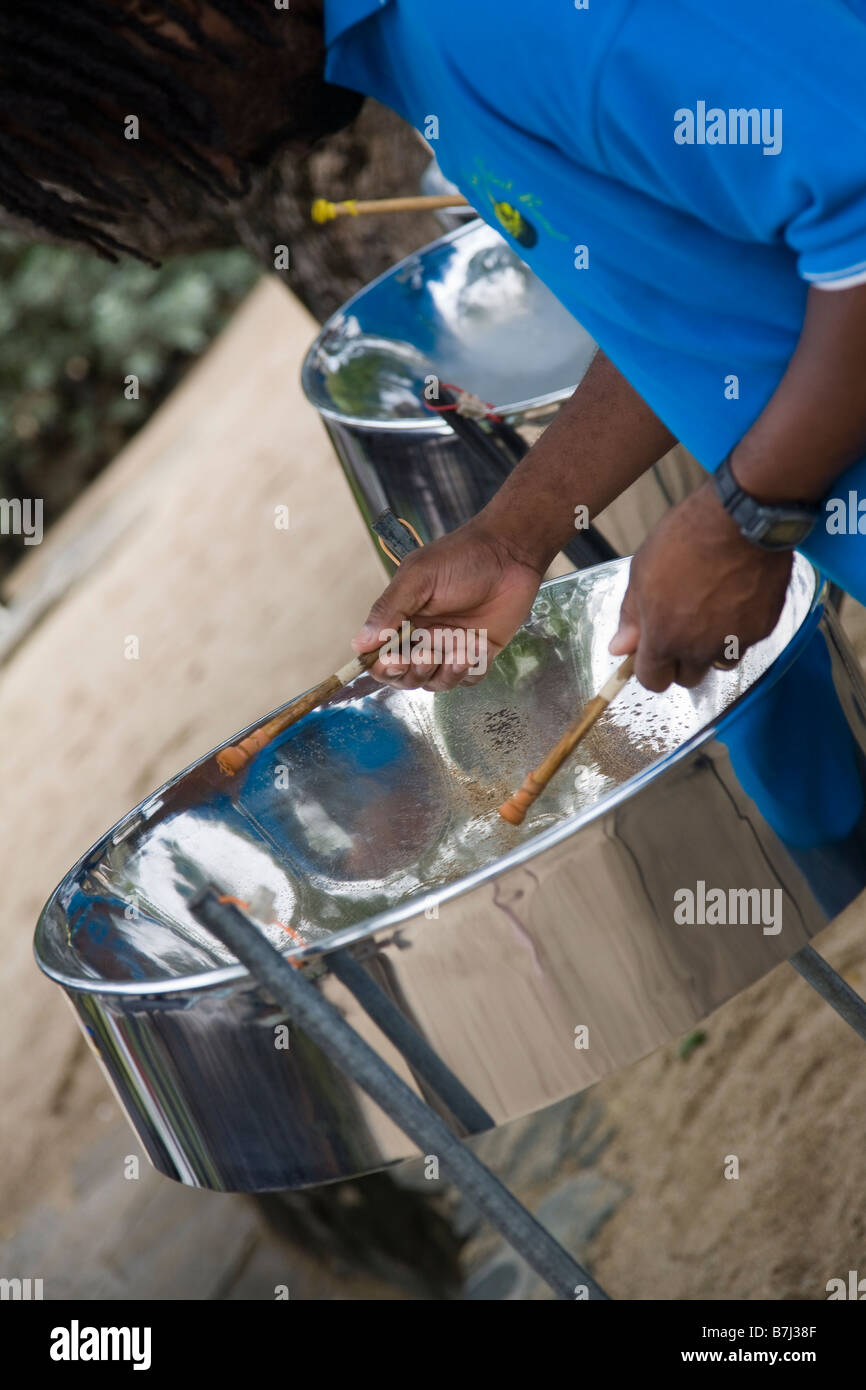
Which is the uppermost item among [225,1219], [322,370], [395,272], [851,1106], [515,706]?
[395,272]

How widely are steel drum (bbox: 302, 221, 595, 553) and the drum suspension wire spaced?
0.99 meters

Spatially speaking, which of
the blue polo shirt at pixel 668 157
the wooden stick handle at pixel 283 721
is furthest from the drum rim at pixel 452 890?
the wooden stick handle at pixel 283 721

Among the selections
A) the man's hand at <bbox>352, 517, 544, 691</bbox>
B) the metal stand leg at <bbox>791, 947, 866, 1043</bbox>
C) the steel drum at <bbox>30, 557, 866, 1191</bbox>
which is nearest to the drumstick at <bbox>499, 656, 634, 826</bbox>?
the steel drum at <bbox>30, 557, 866, 1191</bbox>

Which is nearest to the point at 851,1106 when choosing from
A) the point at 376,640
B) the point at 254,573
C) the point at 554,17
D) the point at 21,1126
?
the point at 376,640

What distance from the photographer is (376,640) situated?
109cm

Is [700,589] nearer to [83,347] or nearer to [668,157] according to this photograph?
[668,157]

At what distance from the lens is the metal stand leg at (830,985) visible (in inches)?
44.1

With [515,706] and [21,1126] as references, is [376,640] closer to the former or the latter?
[515,706]

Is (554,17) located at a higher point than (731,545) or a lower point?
higher

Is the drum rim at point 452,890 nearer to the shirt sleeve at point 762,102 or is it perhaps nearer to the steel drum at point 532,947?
the steel drum at point 532,947

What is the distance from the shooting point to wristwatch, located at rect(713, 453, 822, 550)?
780 mm

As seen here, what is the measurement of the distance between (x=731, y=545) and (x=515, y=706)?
0.47m

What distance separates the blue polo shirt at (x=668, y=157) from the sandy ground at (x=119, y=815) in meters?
1.15

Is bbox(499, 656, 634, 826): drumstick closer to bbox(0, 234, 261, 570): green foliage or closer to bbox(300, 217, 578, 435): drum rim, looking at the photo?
bbox(300, 217, 578, 435): drum rim
